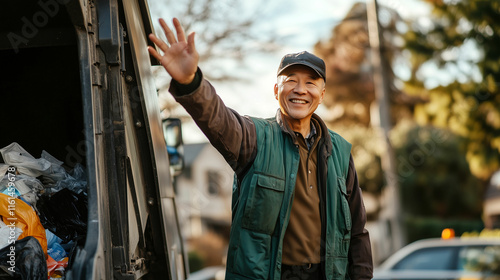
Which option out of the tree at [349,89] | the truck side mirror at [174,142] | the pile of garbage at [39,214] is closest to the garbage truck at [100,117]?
the pile of garbage at [39,214]

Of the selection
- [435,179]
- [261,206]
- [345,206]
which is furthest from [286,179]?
[435,179]

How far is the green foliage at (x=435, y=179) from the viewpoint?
26656mm

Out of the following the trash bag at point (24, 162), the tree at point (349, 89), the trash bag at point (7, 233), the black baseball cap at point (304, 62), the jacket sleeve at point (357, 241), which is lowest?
the jacket sleeve at point (357, 241)

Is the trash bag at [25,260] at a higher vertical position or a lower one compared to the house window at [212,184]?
lower

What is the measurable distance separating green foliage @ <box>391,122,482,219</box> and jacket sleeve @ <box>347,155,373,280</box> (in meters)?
23.1

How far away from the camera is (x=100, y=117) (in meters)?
2.84

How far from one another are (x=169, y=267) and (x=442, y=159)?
2469cm

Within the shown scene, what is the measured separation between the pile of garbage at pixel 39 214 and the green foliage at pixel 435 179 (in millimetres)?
23333

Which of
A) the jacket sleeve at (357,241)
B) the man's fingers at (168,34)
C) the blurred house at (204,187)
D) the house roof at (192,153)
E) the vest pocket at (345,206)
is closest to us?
the man's fingers at (168,34)

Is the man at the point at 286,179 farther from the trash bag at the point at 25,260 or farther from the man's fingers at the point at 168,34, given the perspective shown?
the trash bag at the point at 25,260

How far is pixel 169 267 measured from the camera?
3576 millimetres

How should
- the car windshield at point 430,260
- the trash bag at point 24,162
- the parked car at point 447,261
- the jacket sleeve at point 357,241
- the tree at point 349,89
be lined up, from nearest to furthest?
the jacket sleeve at point 357,241
the trash bag at point 24,162
the parked car at point 447,261
the car windshield at point 430,260
the tree at point 349,89

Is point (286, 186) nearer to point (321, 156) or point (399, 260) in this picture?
point (321, 156)

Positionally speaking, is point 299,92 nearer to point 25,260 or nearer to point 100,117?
point 100,117
